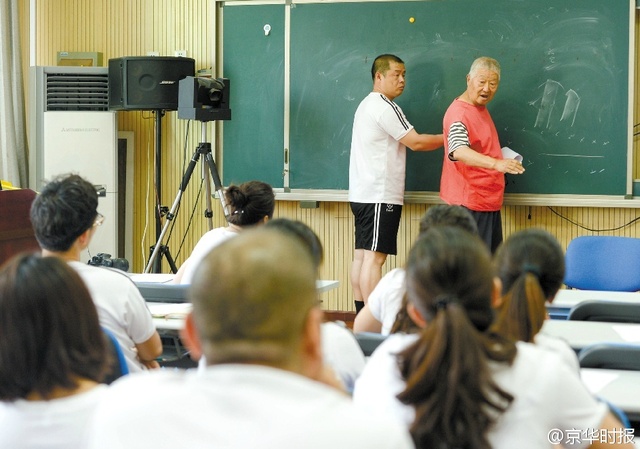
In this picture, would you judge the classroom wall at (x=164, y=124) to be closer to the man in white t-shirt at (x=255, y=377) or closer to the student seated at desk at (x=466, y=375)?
the student seated at desk at (x=466, y=375)

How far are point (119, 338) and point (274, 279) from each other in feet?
5.85

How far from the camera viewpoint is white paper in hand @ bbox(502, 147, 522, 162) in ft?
17.8

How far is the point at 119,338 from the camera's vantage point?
2.71 m

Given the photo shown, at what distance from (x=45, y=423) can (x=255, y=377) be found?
2.26ft

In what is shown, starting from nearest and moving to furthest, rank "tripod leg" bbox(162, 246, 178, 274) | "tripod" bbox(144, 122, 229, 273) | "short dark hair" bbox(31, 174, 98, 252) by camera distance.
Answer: "short dark hair" bbox(31, 174, 98, 252), "tripod" bbox(144, 122, 229, 273), "tripod leg" bbox(162, 246, 178, 274)

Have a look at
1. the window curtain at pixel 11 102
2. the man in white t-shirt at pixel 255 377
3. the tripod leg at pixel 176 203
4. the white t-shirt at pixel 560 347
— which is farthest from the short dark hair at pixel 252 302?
the window curtain at pixel 11 102

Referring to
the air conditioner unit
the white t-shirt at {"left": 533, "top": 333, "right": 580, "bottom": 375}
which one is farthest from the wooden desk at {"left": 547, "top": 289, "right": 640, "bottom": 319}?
the air conditioner unit

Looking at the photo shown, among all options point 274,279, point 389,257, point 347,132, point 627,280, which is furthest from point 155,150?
point 274,279

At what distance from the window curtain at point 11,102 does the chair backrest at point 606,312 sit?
429 centimetres

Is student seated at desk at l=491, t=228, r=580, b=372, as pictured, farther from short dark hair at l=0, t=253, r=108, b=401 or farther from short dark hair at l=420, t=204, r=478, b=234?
short dark hair at l=0, t=253, r=108, b=401

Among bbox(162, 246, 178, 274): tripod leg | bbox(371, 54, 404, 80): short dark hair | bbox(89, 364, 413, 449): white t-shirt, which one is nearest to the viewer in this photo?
bbox(89, 364, 413, 449): white t-shirt

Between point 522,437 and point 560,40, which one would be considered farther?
point 560,40

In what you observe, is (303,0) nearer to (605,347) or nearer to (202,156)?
(202,156)

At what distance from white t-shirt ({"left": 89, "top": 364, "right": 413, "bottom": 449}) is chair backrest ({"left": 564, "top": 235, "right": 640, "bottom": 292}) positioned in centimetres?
387
